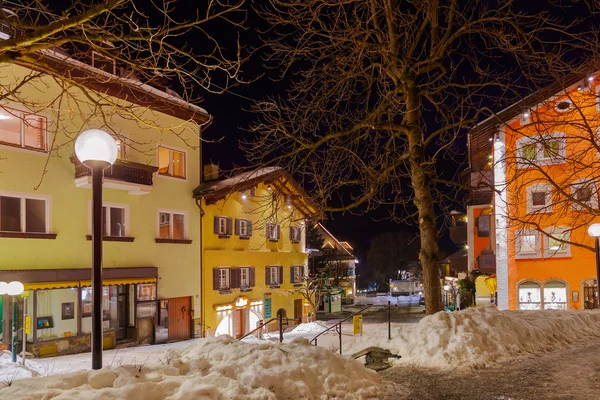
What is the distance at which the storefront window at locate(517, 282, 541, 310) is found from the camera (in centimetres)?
3172

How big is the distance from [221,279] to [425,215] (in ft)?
67.2

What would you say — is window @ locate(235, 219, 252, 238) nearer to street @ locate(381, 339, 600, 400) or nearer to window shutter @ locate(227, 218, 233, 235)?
window shutter @ locate(227, 218, 233, 235)

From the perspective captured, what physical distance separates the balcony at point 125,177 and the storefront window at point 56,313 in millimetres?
4597

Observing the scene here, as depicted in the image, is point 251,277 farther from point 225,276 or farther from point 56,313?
point 56,313

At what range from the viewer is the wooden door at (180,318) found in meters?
27.6

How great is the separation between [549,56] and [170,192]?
2096 cm

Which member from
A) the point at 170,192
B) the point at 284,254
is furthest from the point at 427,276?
the point at 284,254

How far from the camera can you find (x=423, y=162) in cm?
1216

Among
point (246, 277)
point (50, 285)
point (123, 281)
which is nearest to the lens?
point (50, 285)

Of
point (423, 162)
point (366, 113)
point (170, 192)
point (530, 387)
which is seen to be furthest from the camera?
point (170, 192)

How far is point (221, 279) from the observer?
30969mm

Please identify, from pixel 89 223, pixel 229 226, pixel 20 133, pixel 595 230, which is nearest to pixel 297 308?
pixel 229 226

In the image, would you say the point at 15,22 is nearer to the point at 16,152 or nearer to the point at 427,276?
the point at 427,276

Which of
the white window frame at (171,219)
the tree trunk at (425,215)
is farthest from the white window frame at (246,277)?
the tree trunk at (425,215)
